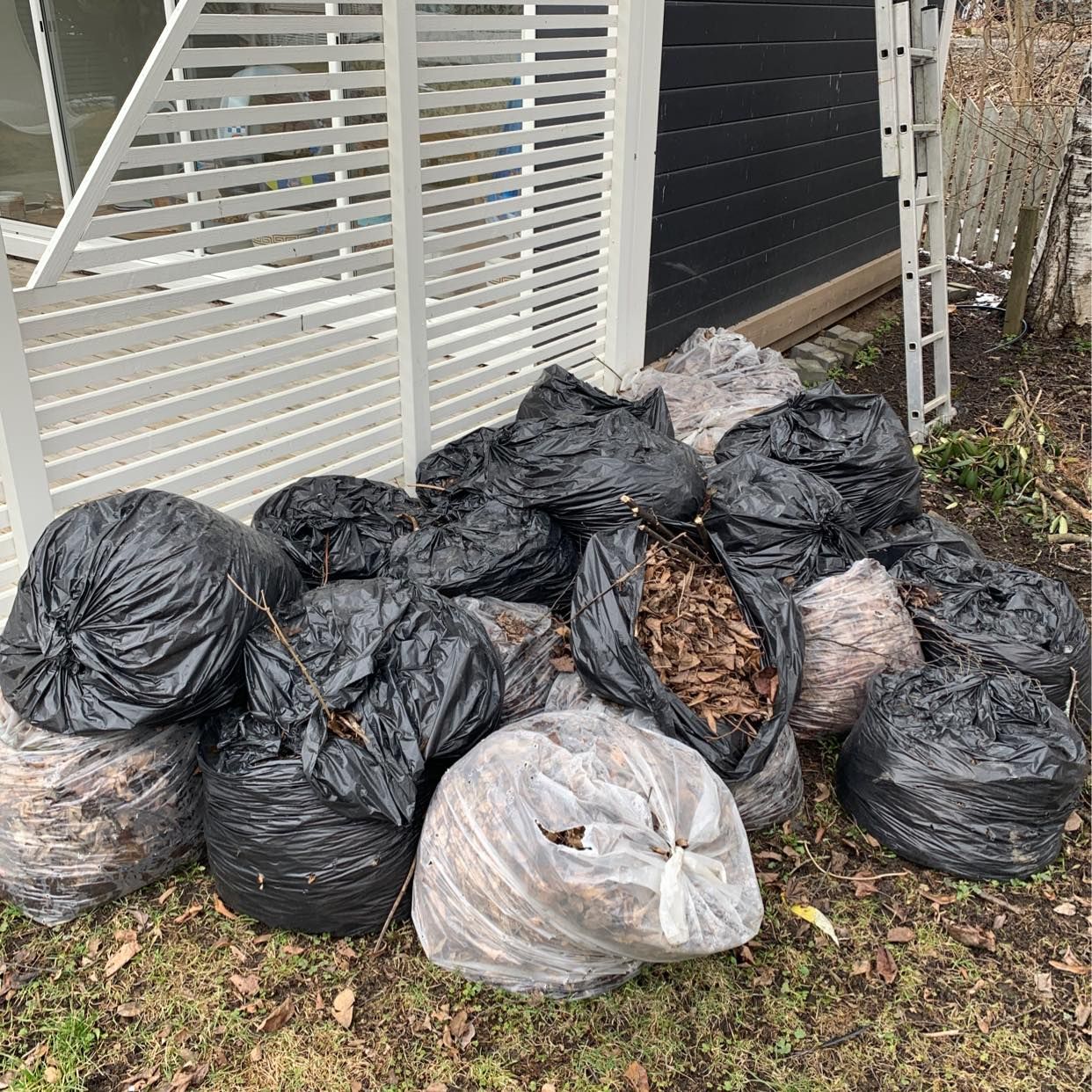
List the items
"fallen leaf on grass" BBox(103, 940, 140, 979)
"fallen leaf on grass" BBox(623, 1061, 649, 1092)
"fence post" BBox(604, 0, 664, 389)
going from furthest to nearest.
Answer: "fence post" BBox(604, 0, 664, 389), "fallen leaf on grass" BBox(103, 940, 140, 979), "fallen leaf on grass" BBox(623, 1061, 649, 1092)

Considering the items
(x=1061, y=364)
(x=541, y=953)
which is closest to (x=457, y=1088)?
(x=541, y=953)

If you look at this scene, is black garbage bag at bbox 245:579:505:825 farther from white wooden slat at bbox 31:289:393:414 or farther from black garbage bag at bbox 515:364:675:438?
black garbage bag at bbox 515:364:675:438

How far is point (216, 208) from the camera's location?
287 cm

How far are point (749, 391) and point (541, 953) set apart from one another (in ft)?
10.2

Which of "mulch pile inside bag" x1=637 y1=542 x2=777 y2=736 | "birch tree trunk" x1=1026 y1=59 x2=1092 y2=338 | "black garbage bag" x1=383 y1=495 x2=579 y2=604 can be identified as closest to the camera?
"mulch pile inside bag" x1=637 y1=542 x2=777 y2=736

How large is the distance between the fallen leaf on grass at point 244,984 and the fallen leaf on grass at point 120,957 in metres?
0.28

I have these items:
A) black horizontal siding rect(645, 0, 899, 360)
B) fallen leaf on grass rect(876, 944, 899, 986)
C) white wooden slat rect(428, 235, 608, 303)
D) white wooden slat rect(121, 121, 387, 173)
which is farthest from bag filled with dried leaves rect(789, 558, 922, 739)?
black horizontal siding rect(645, 0, 899, 360)

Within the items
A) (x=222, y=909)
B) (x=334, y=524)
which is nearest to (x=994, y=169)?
(x=334, y=524)

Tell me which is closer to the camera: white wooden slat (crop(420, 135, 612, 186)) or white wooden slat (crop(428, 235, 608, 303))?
white wooden slat (crop(420, 135, 612, 186))

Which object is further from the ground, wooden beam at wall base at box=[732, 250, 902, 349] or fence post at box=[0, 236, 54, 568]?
fence post at box=[0, 236, 54, 568]

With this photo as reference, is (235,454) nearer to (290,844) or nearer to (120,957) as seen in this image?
(290,844)

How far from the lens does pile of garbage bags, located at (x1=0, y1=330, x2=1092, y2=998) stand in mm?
2104

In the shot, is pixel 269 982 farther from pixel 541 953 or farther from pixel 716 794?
pixel 716 794

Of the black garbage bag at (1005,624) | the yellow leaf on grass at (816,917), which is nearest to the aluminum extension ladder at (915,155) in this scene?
the black garbage bag at (1005,624)
